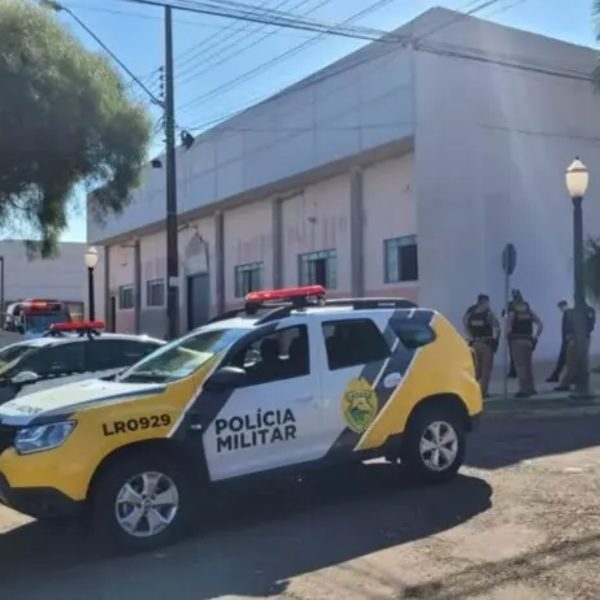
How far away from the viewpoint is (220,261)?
31.9 m

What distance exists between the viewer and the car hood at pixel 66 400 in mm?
6488

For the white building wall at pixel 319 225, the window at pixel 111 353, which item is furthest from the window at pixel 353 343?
the white building wall at pixel 319 225

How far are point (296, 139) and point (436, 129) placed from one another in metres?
5.45

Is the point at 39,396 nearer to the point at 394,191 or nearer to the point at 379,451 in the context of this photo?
the point at 379,451

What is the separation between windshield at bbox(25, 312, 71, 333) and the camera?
29219 mm

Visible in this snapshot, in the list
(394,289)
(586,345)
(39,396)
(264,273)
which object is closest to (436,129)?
(394,289)

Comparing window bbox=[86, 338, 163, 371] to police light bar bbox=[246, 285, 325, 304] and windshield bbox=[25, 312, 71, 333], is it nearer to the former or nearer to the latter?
police light bar bbox=[246, 285, 325, 304]

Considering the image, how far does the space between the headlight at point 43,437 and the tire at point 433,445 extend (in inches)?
123

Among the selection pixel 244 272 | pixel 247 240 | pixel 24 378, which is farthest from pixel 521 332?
pixel 244 272

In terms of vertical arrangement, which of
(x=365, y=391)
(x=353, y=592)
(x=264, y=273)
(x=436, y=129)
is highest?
(x=436, y=129)

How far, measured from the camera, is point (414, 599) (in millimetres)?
5312

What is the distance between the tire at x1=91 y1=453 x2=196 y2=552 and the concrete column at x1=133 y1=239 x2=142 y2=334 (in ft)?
109

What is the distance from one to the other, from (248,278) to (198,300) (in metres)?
4.34

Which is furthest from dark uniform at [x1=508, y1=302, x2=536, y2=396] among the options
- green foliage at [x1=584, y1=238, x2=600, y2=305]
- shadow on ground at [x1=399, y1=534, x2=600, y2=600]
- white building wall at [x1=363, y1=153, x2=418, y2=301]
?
shadow on ground at [x1=399, y1=534, x2=600, y2=600]
